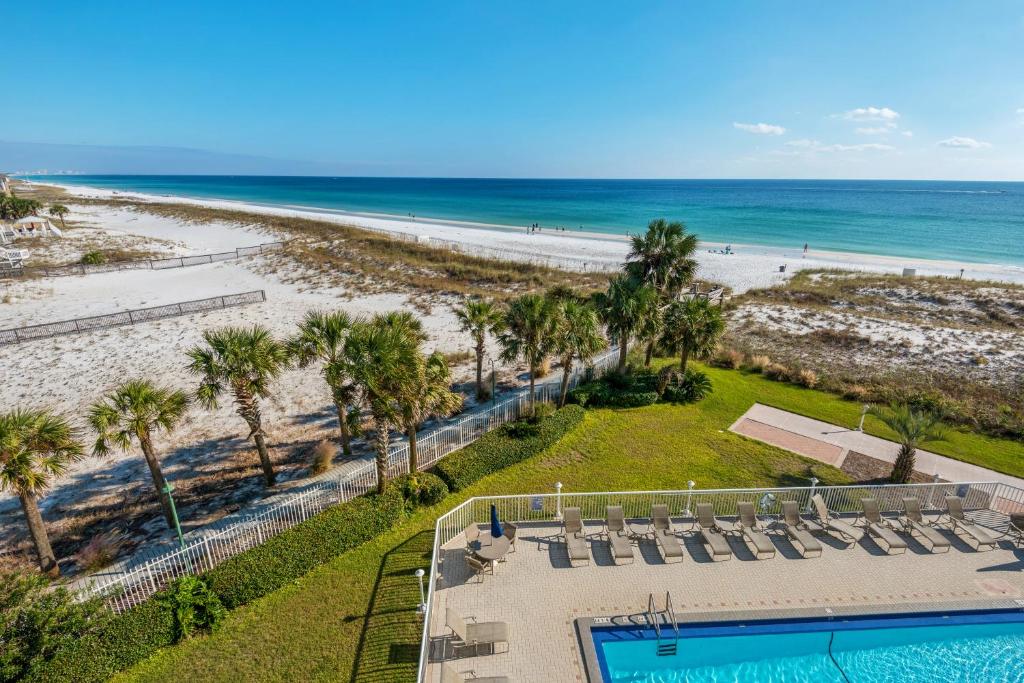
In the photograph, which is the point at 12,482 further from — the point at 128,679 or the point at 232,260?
the point at 232,260

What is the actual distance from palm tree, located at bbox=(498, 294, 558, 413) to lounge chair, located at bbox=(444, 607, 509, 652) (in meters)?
9.26

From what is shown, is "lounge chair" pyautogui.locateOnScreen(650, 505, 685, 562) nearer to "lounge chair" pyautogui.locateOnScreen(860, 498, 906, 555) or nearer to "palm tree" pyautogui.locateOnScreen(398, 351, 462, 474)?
"lounge chair" pyautogui.locateOnScreen(860, 498, 906, 555)

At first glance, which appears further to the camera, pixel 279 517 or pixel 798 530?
pixel 798 530

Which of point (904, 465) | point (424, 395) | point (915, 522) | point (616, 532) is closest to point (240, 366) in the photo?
point (424, 395)

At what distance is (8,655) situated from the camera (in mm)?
7363

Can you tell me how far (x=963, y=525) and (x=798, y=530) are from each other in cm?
462

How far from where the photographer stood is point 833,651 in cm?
962

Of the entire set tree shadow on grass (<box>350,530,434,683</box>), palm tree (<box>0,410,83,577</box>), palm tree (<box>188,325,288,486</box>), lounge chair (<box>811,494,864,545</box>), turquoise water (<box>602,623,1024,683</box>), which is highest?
palm tree (<box>188,325,288,486</box>)

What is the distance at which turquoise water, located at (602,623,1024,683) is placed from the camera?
9141 millimetres

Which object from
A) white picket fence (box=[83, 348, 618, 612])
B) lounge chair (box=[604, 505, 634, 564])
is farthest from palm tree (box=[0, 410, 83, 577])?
lounge chair (box=[604, 505, 634, 564])

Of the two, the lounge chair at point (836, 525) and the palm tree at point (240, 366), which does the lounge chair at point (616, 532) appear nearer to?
the lounge chair at point (836, 525)

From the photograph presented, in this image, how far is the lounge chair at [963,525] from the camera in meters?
11.9

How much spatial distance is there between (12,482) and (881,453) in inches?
932

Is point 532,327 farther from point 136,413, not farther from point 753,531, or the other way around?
point 136,413
